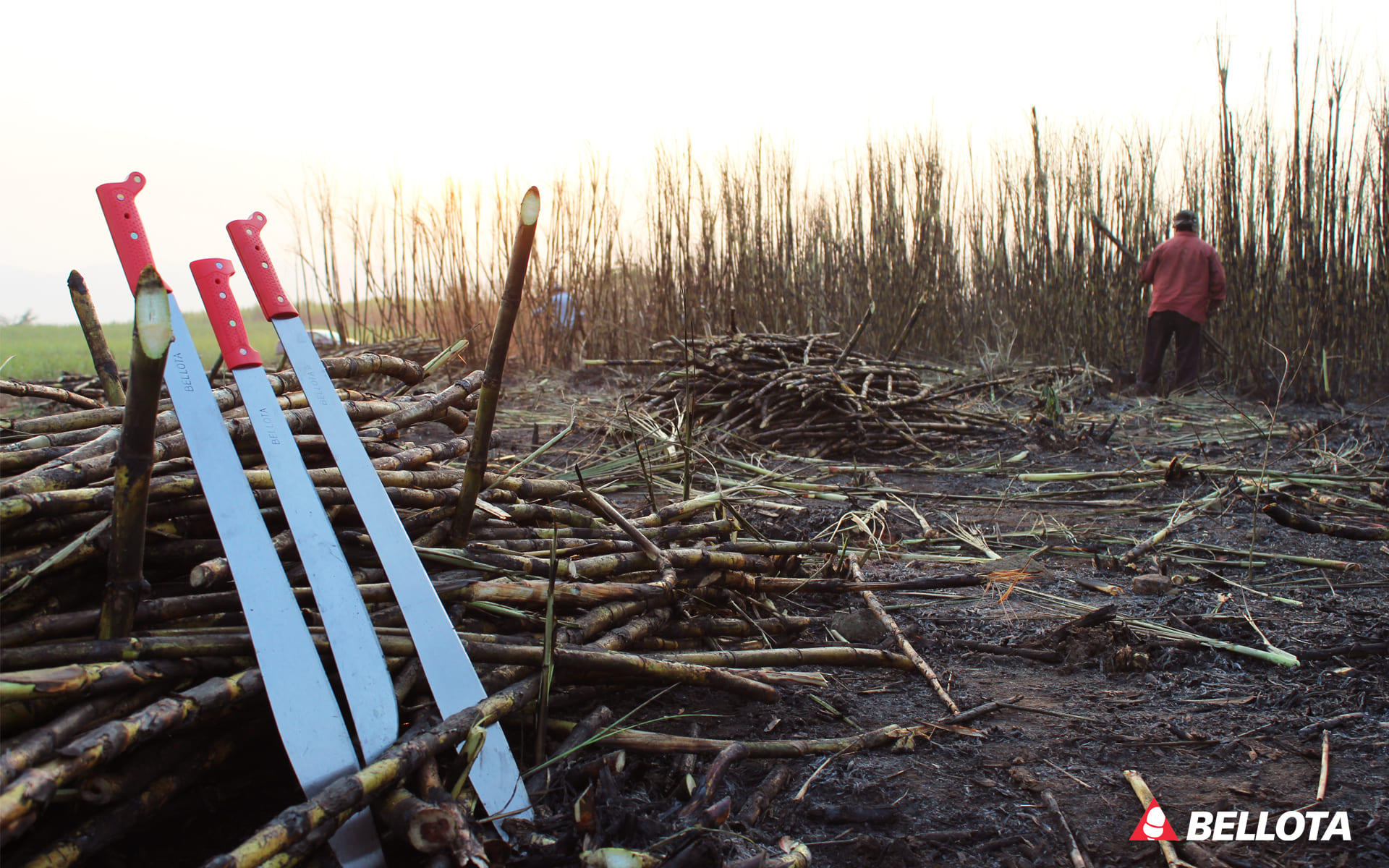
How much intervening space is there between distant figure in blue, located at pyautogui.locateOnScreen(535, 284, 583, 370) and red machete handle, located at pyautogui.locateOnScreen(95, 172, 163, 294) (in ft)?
19.8

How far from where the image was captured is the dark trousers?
6281 mm

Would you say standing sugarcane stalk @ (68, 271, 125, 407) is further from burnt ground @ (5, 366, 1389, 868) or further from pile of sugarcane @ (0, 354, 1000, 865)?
burnt ground @ (5, 366, 1389, 868)

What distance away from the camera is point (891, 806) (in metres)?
1.16

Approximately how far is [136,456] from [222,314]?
1.78ft

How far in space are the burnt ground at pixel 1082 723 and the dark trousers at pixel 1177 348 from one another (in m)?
4.07

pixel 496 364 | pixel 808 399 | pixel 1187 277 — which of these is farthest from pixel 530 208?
pixel 1187 277

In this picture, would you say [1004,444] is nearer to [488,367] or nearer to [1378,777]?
[1378,777]

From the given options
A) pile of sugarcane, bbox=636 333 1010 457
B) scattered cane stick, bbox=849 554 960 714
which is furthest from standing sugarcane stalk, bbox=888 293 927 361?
scattered cane stick, bbox=849 554 960 714

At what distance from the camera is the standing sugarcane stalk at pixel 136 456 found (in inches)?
28.9

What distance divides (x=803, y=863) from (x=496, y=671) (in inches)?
19.0

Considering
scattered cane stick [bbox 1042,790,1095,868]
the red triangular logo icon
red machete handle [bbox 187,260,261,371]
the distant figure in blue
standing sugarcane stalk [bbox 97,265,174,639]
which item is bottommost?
the red triangular logo icon

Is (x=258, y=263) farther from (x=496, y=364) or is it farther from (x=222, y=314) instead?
(x=496, y=364)

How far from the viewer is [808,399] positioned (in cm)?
434

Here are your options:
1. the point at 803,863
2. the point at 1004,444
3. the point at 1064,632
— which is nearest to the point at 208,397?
the point at 803,863
